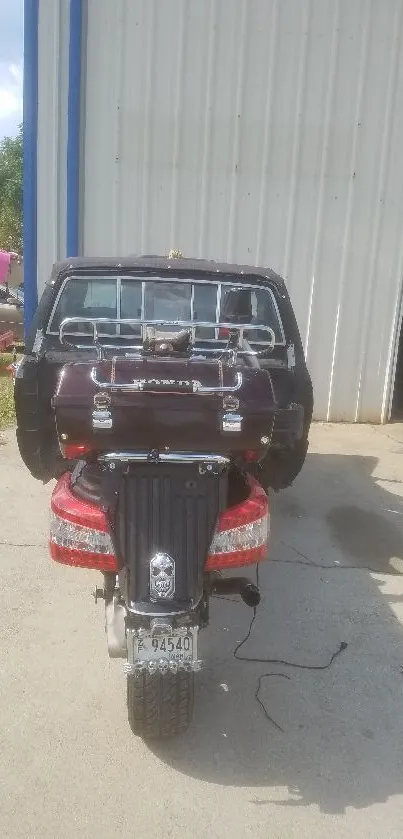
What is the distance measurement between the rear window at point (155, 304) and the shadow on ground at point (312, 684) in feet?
5.47

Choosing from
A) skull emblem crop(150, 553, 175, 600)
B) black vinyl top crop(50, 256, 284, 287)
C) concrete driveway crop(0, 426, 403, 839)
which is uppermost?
black vinyl top crop(50, 256, 284, 287)

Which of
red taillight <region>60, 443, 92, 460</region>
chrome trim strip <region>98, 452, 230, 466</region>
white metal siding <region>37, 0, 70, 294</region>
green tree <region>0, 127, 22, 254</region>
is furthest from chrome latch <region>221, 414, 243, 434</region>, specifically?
green tree <region>0, 127, 22, 254</region>

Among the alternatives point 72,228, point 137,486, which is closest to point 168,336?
point 137,486

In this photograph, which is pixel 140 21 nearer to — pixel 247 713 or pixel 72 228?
pixel 72 228

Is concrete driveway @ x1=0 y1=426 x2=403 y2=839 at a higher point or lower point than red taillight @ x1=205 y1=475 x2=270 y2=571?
lower

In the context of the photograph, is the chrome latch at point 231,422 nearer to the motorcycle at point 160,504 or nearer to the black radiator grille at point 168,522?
the motorcycle at point 160,504

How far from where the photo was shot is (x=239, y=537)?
2.78m

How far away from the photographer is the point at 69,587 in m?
4.13

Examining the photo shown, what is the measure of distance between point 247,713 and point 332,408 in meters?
5.96

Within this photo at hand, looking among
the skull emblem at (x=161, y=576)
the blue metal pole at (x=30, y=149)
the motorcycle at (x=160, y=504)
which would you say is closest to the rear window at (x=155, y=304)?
the motorcycle at (x=160, y=504)

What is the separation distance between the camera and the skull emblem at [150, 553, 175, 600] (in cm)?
262

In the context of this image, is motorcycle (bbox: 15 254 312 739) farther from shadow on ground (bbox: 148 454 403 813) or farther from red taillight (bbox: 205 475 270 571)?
shadow on ground (bbox: 148 454 403 813)

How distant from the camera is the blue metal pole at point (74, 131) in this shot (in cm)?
762

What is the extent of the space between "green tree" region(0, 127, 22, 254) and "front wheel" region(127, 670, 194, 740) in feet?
97.4
